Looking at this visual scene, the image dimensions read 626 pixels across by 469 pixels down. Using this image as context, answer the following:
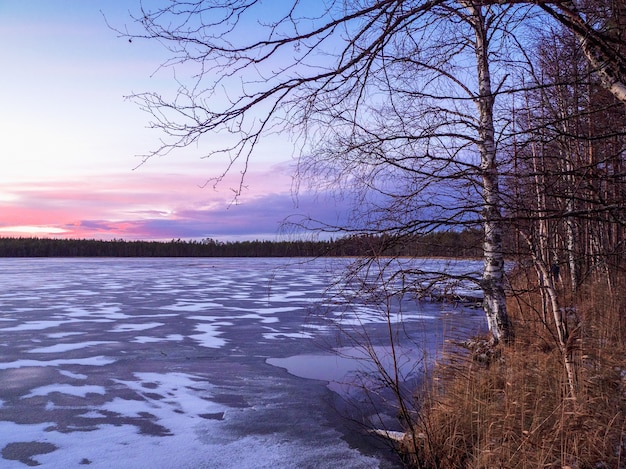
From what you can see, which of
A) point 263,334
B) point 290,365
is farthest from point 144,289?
point 290,365

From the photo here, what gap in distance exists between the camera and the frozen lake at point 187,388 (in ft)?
15.3

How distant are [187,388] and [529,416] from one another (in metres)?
4.06

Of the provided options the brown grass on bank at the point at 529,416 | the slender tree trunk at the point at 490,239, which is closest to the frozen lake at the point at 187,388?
the brown grass on bank at the point at 529,416

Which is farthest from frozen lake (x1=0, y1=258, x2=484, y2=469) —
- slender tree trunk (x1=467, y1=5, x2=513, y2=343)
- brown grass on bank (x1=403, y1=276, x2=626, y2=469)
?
slender tree trunk (x1=467, y1=5, x2=513, y2=343)

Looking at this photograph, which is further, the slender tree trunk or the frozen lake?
the slender tree trunk

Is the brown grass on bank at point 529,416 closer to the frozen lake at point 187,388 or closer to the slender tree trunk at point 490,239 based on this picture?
the frozen lake at point 187,388

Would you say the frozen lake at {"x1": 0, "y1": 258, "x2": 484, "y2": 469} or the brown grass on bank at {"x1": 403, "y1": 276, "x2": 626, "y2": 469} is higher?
the brown grass on bank at {"x1": 403, "y1": 276, "x2": 626, "y2": 469}

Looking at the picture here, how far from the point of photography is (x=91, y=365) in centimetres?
757

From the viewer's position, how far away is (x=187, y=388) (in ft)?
21.6

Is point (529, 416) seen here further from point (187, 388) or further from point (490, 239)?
point (187, 388)

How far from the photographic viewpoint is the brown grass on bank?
12.2ft

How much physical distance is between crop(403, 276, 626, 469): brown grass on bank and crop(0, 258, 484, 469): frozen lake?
0.63m

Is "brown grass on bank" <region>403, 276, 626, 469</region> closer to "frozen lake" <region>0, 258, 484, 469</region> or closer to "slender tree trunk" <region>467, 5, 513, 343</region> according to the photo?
"frozen lake" <region>0, 258, 484, 469</region>

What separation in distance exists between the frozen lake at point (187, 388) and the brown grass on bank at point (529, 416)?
63 cm
